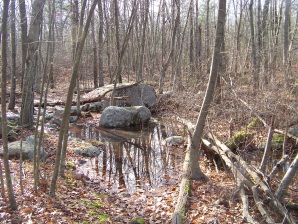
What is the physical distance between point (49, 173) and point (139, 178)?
7.47 feet

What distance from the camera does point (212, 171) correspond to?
300 inches

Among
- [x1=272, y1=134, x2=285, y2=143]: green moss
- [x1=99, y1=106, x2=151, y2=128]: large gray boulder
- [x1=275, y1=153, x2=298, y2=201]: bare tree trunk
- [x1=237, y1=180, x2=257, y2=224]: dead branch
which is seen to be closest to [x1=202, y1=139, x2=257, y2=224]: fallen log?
[x1=237, y1=180, x2=257, y2=224]: dead branch

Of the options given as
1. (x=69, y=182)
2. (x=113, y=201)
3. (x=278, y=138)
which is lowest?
(x=113, y=201)

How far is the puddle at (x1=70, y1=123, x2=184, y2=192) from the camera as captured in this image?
7.19 metres

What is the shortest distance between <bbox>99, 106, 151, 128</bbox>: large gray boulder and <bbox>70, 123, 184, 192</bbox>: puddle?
555 millimetres

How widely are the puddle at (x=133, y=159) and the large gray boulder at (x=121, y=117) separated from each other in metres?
0.56

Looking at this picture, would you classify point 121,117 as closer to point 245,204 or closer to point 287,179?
point 245,204

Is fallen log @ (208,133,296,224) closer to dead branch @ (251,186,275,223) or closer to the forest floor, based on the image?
dead branch @ (251,186,275,223)

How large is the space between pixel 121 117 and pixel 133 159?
14.6ft

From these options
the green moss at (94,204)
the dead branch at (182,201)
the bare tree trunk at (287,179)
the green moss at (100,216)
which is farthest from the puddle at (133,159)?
the bare tree trunk at (287,179)

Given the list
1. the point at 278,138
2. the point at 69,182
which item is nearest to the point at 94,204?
the point at 69,182

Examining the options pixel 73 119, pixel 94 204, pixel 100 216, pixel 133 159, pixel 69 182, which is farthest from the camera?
pixel 73 119

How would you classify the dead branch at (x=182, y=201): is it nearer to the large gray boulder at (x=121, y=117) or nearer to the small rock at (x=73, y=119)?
the large gray boulder at (x=121, y=117)

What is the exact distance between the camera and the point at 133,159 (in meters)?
8.82
